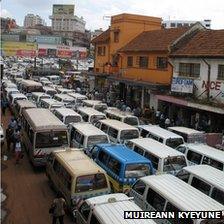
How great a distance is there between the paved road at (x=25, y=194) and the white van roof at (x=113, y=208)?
10.4ft

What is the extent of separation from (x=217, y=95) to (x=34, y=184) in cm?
1424

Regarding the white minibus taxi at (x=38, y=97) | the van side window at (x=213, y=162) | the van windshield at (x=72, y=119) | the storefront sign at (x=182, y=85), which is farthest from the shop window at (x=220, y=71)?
the white minibus taxi at (x=38, y=97)

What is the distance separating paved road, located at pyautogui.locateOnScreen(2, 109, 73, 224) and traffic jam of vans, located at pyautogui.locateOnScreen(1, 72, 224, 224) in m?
0.59

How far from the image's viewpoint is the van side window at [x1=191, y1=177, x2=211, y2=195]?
43.2 feet

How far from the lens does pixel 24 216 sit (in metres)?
14.0

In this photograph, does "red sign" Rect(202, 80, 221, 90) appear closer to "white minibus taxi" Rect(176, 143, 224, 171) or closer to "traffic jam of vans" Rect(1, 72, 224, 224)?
"traffic jam of vans" Rect(1, 72, 224, 224)

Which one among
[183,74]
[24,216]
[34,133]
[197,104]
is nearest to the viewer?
[24,216]

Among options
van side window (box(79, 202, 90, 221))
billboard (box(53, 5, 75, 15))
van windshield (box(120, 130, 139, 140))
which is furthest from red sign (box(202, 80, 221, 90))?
billboard (box(53, 5, 75, 15))

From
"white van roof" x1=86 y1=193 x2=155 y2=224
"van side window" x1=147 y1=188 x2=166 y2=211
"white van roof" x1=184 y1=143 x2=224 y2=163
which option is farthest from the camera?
"white van roof" x1=184 y1=143 x2=224 y2=163

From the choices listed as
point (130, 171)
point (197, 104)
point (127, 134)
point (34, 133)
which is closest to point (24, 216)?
point (130, 171)

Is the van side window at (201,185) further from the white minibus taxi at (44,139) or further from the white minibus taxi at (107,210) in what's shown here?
the white minibus taxi at (44,139)

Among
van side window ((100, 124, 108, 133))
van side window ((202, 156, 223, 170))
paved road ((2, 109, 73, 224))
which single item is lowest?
paved road ((2, 109, 73, 224))

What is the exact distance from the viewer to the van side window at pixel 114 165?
1503cm

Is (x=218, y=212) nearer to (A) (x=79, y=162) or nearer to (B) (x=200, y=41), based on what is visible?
(A) (x=79, y=162)
